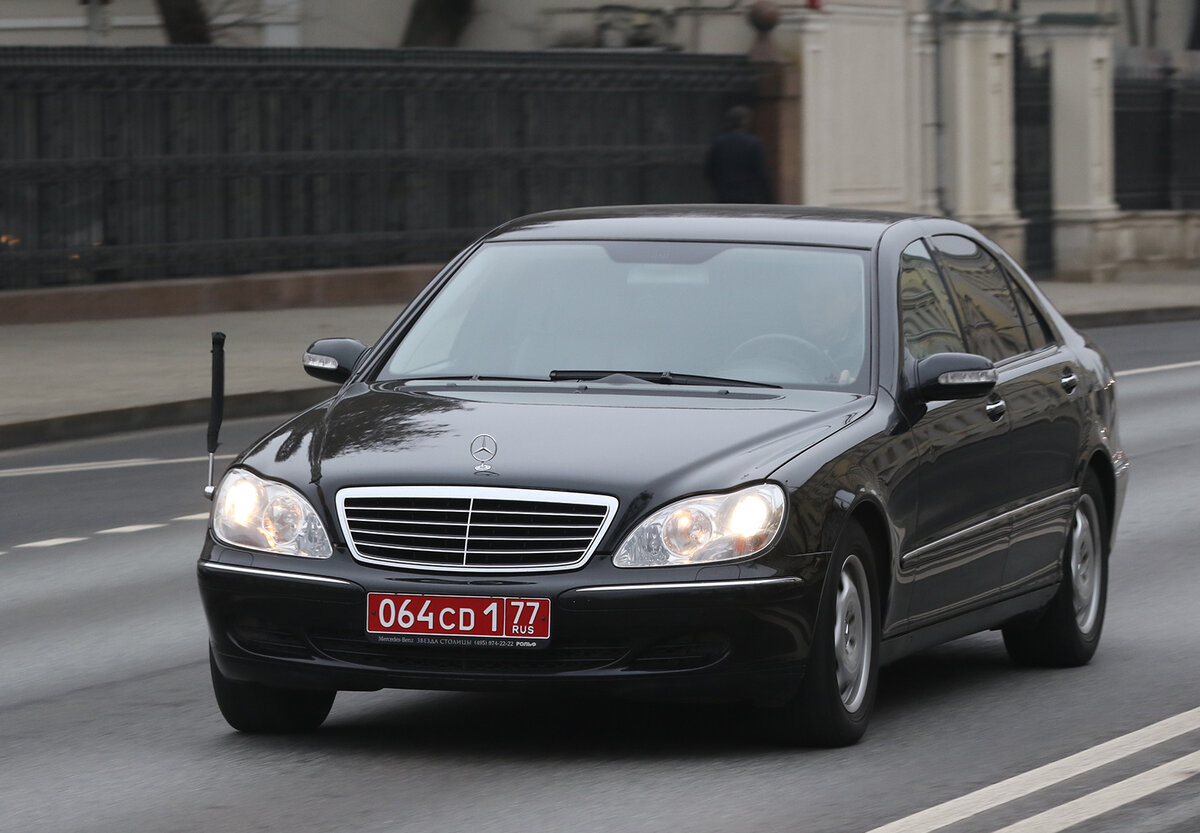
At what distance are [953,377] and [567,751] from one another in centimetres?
151

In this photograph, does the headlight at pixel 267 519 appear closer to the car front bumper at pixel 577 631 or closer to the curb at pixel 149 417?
the car front bumper at pixel 577 631

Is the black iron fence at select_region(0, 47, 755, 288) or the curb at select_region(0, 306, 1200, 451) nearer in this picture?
the curb at select_region(0, 306, 1200, 451)

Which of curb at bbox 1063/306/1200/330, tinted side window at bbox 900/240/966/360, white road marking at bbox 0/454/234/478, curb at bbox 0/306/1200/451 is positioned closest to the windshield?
tinted side window at bbox 900/240/966/360

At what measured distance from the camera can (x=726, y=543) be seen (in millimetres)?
6324

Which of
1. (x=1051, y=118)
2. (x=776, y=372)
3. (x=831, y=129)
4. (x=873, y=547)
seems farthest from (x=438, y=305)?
(x=1051, y=118)

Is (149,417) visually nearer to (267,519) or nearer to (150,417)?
(150,417)

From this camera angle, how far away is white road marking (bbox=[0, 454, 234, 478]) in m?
14.4

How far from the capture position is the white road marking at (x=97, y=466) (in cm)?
1437

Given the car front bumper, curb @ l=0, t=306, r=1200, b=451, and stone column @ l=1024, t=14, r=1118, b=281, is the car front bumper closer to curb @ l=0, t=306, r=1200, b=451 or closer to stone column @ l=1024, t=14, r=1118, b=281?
curb @ l=0, t=306, r=1200, b=451

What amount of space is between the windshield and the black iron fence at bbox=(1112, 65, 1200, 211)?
108 ft

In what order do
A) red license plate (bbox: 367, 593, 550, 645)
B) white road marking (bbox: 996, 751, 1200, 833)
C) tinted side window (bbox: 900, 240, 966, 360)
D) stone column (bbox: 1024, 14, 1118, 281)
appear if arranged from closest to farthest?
1. white road marking (bbox: 996, 751, 1200, 833)
2. red license plate (bbox: 367, 593, 550, 645)
3. tinted side window (bbox: 900, 240, 966, 360)
4. stone column (bbox: 1024, 14, 1118, 281)

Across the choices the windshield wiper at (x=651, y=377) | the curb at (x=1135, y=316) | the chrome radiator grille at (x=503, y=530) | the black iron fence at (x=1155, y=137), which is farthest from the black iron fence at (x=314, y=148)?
the chrome radiator grille at (x=503, y=530)

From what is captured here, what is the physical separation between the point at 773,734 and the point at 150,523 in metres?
6.05

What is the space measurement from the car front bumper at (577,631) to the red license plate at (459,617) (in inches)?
0.9
